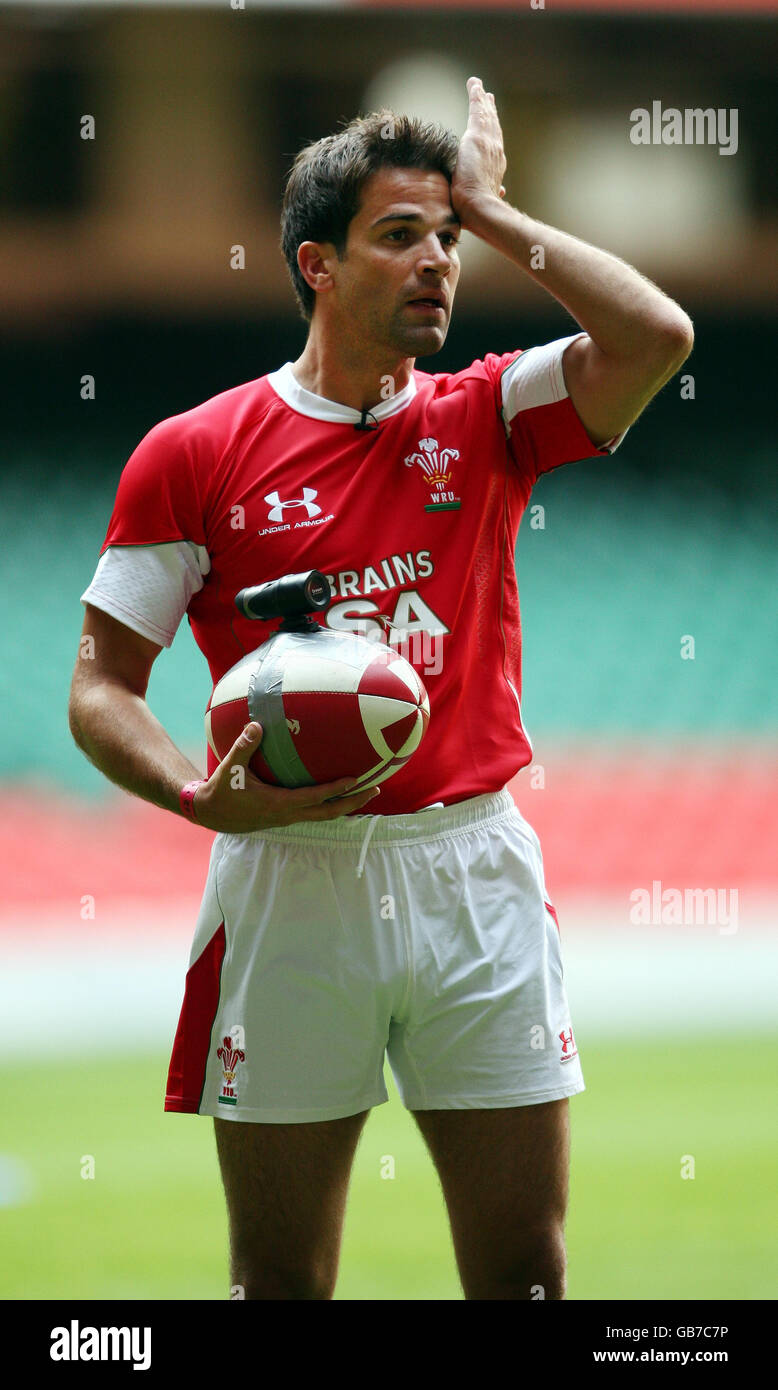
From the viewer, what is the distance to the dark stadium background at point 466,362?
9.76m

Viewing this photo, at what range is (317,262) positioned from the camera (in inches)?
112

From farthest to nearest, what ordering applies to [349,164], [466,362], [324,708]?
[466,362]
[349,164]
[324,708]

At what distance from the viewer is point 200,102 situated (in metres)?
11.9

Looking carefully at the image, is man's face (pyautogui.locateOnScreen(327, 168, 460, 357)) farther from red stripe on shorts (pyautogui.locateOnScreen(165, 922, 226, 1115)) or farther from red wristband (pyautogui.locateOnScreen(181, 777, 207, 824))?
red stripe on shorts (pyautogui.locateOnScreen(165, 922, 226, 1115))

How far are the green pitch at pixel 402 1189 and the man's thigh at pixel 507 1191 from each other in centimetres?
101

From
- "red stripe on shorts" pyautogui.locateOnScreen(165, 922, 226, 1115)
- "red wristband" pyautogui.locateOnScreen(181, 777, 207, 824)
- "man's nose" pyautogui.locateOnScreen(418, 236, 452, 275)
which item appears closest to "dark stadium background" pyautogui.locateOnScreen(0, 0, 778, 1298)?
"red stripe on shorts" pyautogui.locateOnScreen(165, 922, 226, 1115)

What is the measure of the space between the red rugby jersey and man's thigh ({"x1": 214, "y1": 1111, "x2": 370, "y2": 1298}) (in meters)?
0.60

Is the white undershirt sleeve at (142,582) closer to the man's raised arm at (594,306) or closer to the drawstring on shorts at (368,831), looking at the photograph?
the drawstring on shorts at (368,831)

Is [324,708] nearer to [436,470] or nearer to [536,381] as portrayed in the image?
[436,470]

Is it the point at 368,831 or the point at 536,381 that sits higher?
the point at 536,381

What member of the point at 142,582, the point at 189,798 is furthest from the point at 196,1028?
the point at 142,582

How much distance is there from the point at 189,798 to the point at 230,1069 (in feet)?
1.66

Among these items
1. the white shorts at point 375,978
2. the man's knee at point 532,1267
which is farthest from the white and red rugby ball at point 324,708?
the man's knee at point 532,1267

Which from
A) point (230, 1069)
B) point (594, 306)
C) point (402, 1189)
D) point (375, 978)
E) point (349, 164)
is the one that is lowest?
point (402, 1189)
